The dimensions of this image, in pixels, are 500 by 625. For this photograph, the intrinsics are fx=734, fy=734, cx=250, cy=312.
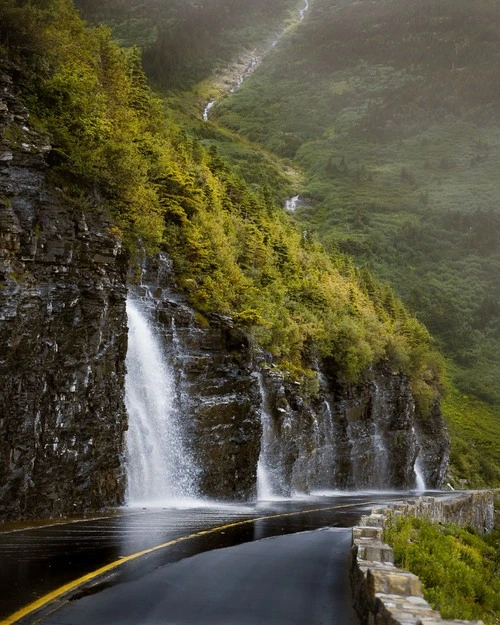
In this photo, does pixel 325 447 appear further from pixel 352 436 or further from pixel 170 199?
pixel 170 199

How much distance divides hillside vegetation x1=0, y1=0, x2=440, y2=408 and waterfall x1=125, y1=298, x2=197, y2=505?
411 centimetres

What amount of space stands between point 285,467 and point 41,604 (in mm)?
35144

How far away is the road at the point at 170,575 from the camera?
903cm

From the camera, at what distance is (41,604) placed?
9.09 meters

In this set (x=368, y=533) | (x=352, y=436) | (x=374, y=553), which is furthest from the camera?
(x=352, y=436)

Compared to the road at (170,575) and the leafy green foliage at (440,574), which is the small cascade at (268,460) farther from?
the road at (170,575)

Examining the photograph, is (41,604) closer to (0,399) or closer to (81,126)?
(0,399)

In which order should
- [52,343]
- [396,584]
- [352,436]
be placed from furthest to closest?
[352,436]
[52,343]
[396,584]

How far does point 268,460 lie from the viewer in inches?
1656

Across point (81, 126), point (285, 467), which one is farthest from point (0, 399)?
point (285, 467)

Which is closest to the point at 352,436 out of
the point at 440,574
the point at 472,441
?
the point at 440,574

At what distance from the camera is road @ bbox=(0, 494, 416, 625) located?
29.6 ft

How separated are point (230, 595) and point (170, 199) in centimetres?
2801

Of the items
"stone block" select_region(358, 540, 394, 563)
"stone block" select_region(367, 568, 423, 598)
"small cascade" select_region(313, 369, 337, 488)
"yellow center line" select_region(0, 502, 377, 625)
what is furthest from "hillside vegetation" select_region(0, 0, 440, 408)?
"stone block" select_region(367, 568, 423, 598)
